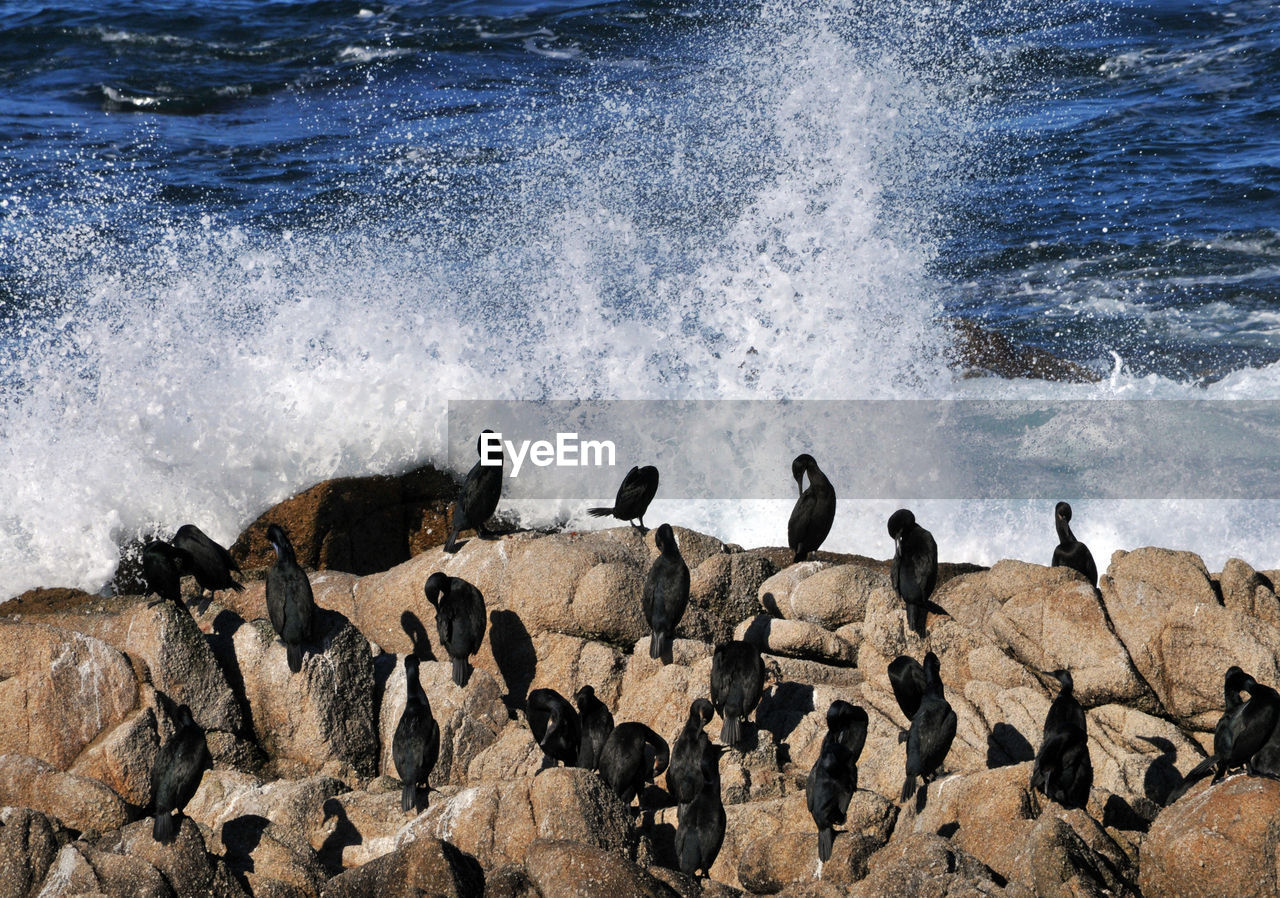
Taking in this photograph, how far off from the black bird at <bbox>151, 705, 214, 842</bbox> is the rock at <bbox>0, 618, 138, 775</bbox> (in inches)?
40.6

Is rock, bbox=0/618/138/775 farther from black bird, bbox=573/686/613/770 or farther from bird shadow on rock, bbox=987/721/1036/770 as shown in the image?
bird shadow on rock, bbox=987/721/1036/770

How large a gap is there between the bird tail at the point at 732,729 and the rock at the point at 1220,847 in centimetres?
232

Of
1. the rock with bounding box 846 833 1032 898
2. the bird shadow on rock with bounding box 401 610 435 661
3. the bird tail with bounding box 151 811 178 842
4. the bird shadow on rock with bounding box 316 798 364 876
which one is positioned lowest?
the bird shadow on rock with bounding box 316 798 364 876

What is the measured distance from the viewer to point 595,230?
787 inches

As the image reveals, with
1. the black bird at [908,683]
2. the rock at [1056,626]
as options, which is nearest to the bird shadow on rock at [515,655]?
the black bird at [908,683]

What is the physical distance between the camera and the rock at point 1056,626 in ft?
26.7

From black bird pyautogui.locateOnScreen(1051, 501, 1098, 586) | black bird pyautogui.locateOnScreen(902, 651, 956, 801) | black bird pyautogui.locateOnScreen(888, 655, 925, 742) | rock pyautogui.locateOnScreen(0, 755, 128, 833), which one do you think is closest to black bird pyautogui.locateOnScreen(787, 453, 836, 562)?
black bird pyautogui.locateOnScreen(1051, 501, 1098, 586)

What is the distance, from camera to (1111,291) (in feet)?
68.5

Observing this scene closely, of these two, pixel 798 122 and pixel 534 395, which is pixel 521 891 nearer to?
pixel 534 395

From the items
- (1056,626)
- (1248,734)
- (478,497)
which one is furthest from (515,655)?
(1248,734)

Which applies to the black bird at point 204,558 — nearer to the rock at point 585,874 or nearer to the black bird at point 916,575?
the rock at point 585,874

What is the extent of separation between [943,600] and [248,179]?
55.0ft

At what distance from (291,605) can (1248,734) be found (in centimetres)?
546

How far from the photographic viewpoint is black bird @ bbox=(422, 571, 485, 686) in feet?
26.9
